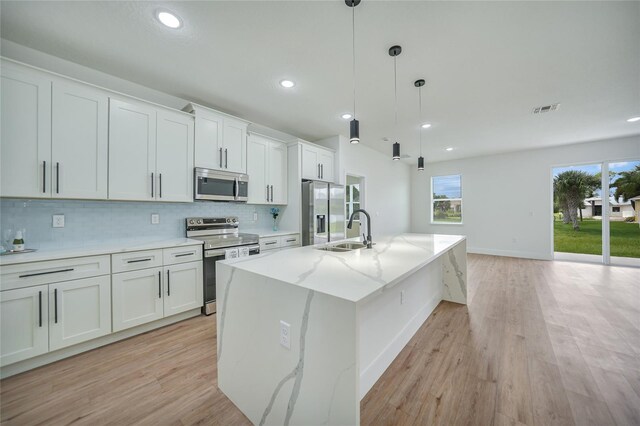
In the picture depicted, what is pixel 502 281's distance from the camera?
13.5 feet

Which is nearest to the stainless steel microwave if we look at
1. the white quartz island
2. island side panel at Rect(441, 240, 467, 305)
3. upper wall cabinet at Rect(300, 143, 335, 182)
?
upper wall cabinet at Rect(300, 143, 335, 182)

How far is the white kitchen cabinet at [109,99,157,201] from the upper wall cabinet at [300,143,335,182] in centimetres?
214

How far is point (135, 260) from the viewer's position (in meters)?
2.34

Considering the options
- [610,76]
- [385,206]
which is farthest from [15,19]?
[385,206]

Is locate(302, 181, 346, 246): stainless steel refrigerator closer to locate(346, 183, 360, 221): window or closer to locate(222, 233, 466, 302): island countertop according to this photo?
locate(346, 183, 360, 221): window

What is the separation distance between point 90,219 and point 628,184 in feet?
29.6

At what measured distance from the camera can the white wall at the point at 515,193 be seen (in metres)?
5.34

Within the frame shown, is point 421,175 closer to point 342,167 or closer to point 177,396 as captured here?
point 342,167

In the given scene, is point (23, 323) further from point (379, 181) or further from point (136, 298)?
point (379, 181)

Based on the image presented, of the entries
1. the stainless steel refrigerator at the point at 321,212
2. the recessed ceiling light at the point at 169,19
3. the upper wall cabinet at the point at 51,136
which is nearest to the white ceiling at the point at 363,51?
the recessed ceiling light at the point at 169,19

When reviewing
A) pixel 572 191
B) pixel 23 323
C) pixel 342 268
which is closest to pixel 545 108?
pixel 572 191

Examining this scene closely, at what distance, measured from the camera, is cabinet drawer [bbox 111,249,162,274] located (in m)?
2.23

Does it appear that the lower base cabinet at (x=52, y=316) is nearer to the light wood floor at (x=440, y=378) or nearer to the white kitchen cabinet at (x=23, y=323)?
the white kitchen cabinet at (x=23, y=323)

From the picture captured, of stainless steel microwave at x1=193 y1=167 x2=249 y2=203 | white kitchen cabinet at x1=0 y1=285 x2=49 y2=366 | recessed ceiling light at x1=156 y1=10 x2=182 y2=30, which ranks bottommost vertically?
white kitchen cabinet at x1=0 y1=285 x2=49 y2=366
